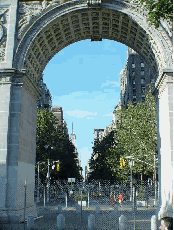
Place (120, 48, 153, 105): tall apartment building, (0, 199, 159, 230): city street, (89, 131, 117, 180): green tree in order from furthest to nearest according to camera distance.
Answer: (120, 48, 153, 105): tall apartment building < (89, 131, 117, 180): green tree < (0, 199, 159, 230): city street

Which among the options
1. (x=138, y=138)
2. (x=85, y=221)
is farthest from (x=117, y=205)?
(x=138, y=138)

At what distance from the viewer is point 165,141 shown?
19.8 meters

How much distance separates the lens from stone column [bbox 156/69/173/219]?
1828 cm

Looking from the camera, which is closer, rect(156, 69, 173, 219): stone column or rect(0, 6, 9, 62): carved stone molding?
rect(156, 69, 173, 219): stone column

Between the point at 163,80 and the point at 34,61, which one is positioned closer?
the point at 163,80

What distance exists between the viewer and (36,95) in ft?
78.1

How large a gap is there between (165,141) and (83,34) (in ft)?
36.3

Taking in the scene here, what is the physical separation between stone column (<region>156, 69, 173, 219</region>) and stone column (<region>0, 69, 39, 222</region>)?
884 centimetres

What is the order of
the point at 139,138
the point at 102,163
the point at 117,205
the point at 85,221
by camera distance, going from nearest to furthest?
the point at 85,221
the point at 117,205
the point at 139,138
the point at 102,163

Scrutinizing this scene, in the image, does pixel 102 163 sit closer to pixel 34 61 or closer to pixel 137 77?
pixel 137 77

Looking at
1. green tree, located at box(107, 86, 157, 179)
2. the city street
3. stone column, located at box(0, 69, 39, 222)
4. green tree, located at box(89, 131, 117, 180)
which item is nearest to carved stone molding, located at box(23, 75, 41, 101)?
stone column, located at box(0, 69, 39, 222)

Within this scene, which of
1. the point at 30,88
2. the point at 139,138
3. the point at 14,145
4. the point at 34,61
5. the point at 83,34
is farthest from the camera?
the point at 139,138

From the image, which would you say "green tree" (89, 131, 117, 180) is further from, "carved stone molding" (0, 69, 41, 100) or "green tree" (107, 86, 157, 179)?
"carved stone molding" (0, 69, 41, 100)

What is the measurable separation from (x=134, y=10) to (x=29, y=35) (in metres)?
7.43
